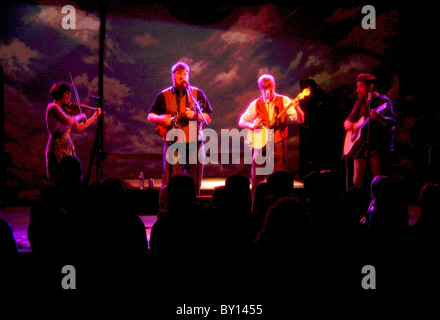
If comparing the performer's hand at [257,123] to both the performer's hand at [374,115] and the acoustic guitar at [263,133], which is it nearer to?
the acoustic guitar at [263,133]

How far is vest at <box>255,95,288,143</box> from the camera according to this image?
624cm

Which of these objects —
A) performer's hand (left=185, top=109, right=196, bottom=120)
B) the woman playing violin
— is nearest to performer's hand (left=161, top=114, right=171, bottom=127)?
performer's hand (left=185, top=109, right=196, bottom=120)

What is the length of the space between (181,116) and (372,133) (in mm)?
2790

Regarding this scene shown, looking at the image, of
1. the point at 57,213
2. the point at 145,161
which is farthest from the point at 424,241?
the point at 145,161

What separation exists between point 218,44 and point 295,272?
23.6 ft

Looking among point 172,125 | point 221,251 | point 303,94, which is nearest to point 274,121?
point 303,94

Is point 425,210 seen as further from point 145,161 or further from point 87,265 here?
point 145,161

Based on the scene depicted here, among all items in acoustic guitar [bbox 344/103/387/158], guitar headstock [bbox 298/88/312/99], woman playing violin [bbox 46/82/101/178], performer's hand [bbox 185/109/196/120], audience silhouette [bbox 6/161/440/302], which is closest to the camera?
audience silhouette [bbox 6/161/440/302]

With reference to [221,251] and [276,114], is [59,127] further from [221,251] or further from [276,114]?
[221,251]

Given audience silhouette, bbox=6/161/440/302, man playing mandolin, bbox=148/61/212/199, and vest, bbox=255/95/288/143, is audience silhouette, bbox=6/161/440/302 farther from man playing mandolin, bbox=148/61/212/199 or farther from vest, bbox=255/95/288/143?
vest, bbox=255/95/288/143

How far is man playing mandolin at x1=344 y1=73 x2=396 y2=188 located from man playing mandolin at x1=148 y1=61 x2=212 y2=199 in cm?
233

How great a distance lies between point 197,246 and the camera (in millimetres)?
2553

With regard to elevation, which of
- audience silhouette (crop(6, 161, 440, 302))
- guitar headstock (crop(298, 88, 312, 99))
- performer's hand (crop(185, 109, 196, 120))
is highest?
guitar headstock (crop(298, 88, 312, 99))

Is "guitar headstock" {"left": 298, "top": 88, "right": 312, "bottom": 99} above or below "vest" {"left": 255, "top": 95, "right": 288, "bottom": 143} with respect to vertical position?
above
